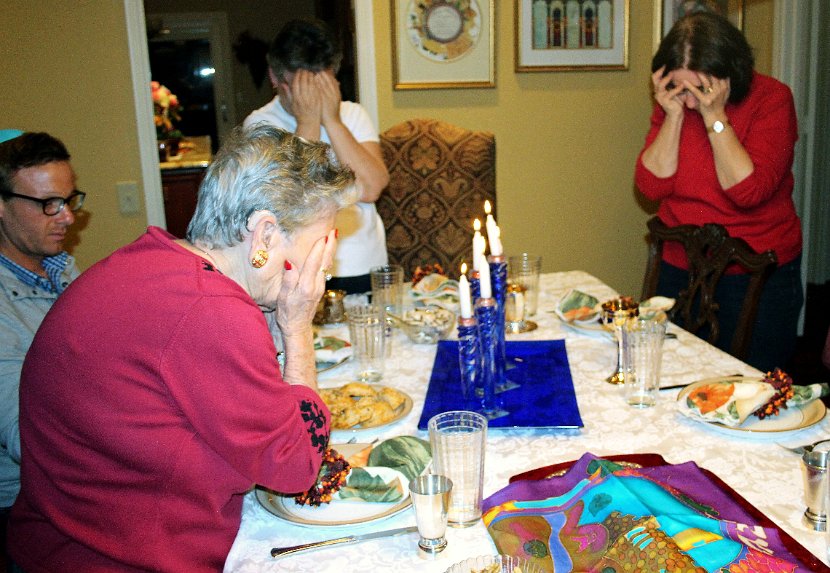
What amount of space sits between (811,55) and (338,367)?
321 centimetres

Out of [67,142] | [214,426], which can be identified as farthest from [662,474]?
[67,142]

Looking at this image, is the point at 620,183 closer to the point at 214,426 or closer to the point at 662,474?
the point at 662,474

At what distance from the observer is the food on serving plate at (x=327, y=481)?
3.86 feet

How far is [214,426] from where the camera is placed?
3.46 feet

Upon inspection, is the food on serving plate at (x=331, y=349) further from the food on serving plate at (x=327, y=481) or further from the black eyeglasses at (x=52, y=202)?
the black eyeglasses at (x=52, y=202)

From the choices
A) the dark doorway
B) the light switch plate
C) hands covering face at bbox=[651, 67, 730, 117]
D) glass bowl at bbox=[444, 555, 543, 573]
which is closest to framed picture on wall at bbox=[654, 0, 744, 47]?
hands covering face at bbox=[651, 67, 730, 117]

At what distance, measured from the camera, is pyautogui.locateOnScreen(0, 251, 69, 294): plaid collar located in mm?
1847

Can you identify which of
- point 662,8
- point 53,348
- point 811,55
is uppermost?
point 662,8

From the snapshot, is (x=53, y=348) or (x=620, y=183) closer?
(x=53, y=348)

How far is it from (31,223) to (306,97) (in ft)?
3.01

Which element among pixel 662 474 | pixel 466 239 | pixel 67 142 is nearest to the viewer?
pixel 662 474

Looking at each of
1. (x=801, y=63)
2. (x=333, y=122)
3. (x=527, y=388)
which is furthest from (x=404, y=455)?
(x=801, y=63)

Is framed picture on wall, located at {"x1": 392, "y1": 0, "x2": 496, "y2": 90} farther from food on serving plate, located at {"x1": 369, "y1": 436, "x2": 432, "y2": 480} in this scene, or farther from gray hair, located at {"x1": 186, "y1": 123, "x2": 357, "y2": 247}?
food on serving plate, located at {"x1": 369, "y1": 436, "x2": 432, "y2": 480}

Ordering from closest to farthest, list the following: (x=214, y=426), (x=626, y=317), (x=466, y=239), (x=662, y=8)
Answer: (x=214, y=426)
(x=626, y=317)
(x=466, y=239)
(x=662, y=8)
